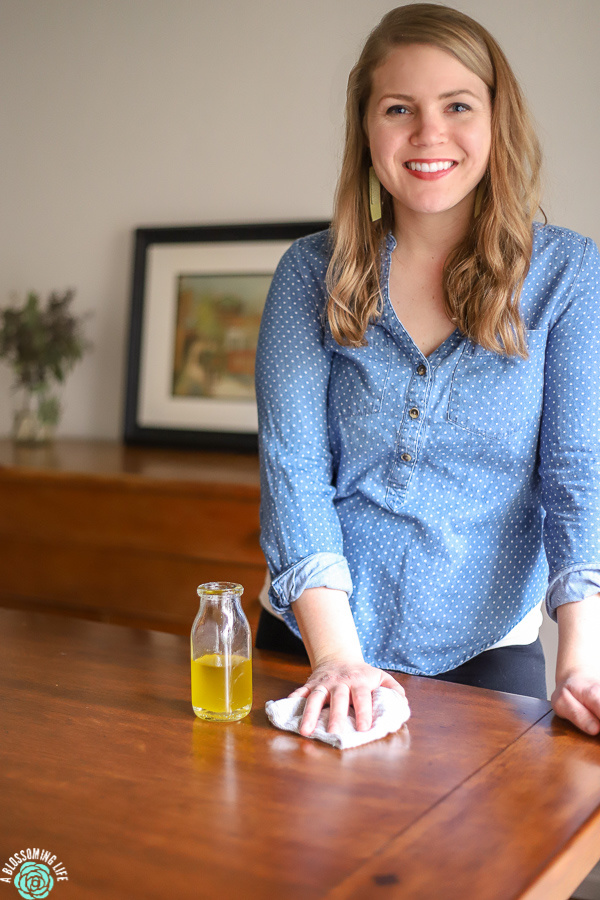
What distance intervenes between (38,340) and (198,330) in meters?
0.52

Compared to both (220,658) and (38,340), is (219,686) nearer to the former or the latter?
(220,658)

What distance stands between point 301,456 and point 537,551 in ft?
1.25

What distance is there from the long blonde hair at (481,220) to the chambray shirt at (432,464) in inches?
1.2

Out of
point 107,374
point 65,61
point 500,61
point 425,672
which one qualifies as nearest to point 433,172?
point 500,61

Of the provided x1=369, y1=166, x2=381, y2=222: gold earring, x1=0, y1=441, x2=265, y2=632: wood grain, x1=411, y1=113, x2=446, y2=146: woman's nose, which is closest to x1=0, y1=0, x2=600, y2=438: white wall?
x1=0, y1=441, x2=265, y2=632: wood grain

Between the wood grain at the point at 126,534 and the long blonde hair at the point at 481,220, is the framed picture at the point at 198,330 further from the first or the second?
the long blonde hair at the point at 481,220

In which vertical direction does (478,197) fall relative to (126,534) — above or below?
above

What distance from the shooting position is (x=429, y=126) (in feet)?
3.97

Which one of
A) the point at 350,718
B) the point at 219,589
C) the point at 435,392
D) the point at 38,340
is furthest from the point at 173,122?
the point at 350,718

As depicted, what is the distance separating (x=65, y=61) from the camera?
3105 millimetres

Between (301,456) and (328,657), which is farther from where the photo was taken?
(301,456)

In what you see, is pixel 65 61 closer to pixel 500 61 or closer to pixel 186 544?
pixel 186 544

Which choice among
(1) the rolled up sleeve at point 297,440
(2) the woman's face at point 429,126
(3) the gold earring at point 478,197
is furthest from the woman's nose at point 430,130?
(1) the rolled up sleeve at point 297,440

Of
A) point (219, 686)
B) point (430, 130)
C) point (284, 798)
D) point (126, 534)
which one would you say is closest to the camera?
point (284, 798)
